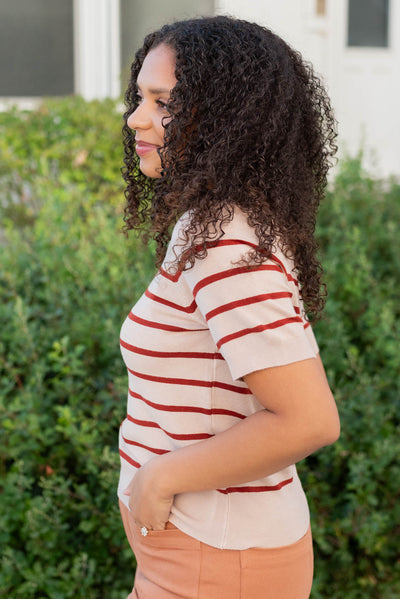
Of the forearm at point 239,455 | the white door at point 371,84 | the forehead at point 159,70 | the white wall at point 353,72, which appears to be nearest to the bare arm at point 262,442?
the forearm at point 239,455

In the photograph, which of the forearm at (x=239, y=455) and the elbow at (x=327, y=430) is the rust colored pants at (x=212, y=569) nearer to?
the forearm at (x=239, y=455)

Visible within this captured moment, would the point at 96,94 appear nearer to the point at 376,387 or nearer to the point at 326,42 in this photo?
the point at 326,42

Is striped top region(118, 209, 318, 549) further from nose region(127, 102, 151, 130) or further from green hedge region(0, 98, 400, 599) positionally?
green hedge region(0, 98, 400, 599)

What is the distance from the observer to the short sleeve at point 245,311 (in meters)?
1.17

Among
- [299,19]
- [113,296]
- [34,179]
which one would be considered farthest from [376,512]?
[299,19]

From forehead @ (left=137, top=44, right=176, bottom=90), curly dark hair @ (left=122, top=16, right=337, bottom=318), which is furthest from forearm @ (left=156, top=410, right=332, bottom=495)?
forehead @ (left=137, top=44, right=176, bottom=90)

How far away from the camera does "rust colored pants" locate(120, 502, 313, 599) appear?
133cm

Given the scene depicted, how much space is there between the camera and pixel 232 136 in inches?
51.4

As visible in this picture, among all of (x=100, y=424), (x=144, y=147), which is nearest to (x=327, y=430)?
(x=144, y=147)

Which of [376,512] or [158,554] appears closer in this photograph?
[158,554]

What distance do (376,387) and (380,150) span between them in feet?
19.0

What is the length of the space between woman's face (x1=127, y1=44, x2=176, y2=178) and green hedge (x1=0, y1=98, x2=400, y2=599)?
3.92 feet

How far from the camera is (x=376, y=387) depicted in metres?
2.83

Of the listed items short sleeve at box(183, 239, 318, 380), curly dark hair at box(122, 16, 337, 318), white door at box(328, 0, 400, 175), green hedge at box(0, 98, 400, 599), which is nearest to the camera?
short sleeve at box(183, 239, 318, 380)
